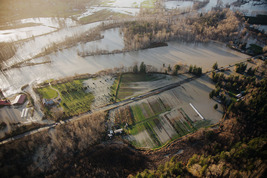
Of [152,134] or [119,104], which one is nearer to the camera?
[152,134]

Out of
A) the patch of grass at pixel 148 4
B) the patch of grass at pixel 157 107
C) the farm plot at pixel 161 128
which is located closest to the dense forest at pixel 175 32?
the patch of grass at pixel 157 107

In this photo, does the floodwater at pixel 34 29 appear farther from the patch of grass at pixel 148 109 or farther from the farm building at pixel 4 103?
the patch of grass at pixel 148 109

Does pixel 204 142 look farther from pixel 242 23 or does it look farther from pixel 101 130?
pixel 242 23

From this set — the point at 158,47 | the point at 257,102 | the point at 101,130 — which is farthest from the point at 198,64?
the point at 101,130

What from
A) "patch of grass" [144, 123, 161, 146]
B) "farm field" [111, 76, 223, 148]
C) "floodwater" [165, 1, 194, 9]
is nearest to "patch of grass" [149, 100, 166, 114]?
"farm field" [111, 76, 223, 148]

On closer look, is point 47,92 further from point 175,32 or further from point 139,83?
point 175,32

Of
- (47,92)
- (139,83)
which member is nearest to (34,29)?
(47,92)

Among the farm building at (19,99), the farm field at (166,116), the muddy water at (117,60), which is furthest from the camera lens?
the muddy water at (117,60)

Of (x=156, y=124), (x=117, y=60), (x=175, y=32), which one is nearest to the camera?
(x=156, y=124)
